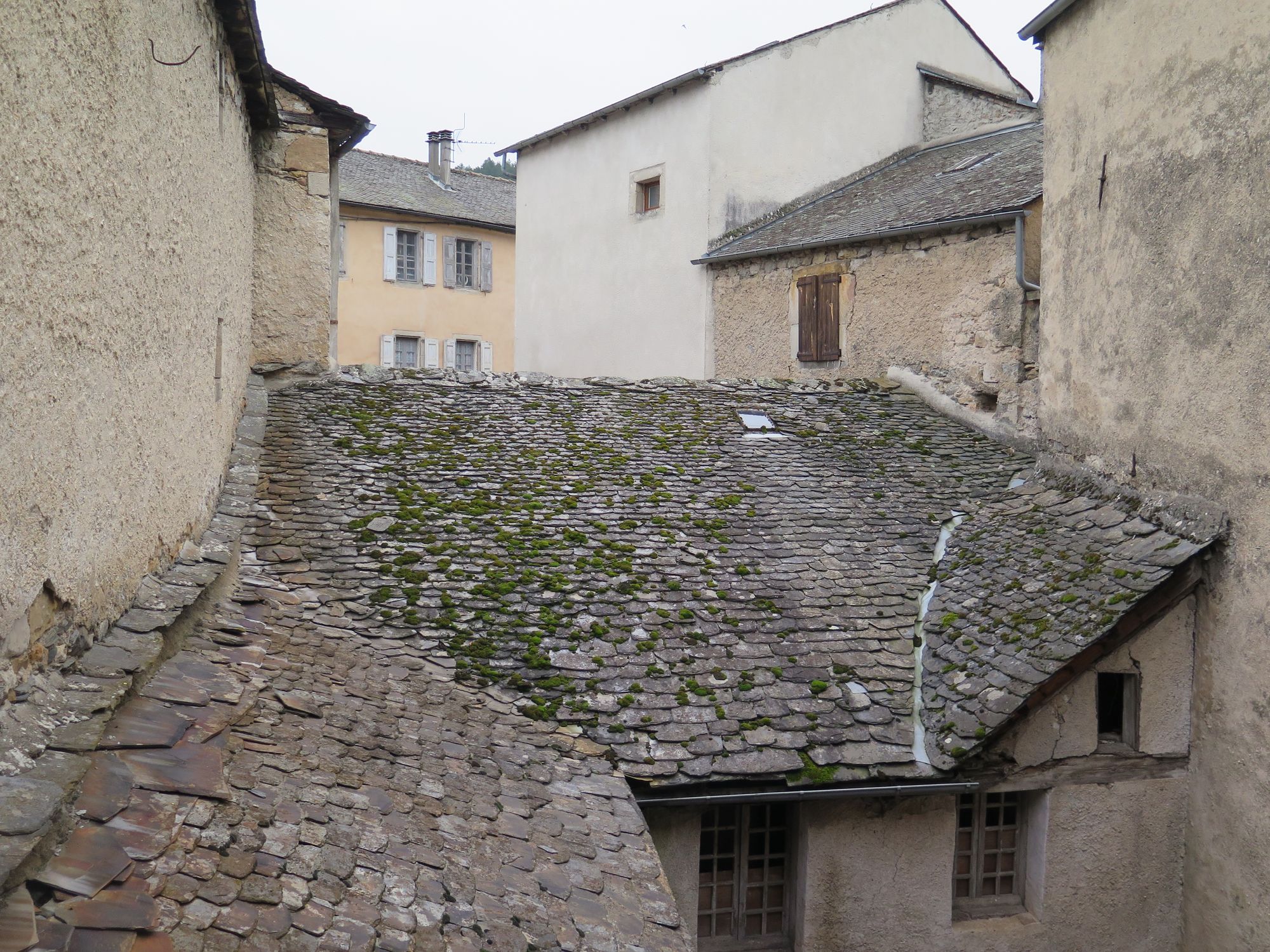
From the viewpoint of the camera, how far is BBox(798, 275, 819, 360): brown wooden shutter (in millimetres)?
13125

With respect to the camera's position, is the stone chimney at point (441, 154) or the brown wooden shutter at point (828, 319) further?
the stone chimney at point (441, 154)

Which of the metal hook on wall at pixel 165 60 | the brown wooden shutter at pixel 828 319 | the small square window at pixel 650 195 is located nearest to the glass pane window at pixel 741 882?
the metal hook on wall at pixel 165 60

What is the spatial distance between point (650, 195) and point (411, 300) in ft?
33.6

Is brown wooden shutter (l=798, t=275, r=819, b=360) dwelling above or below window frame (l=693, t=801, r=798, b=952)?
above

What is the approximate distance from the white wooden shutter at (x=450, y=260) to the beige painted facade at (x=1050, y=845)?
837 inches

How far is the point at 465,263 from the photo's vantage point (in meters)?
26.3

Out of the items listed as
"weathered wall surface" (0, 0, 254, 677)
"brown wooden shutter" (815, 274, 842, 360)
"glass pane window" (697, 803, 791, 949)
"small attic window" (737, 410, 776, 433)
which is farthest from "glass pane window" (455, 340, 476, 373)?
"glass pane window" (697, 803, 791, 949)

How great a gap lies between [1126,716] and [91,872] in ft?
20.3

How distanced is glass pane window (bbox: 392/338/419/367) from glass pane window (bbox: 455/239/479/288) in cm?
182

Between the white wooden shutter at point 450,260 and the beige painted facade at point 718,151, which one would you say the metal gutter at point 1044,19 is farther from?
the white wooden shutter at point 450,260

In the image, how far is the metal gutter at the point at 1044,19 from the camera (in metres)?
8.25

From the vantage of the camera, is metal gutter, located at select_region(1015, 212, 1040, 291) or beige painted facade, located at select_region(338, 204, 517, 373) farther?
beige painted facade, located at select_region(338, 204, 517, 373)

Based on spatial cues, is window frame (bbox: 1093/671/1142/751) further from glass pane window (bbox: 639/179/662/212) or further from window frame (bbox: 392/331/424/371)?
window frame (bbox: 392/331/424/371)

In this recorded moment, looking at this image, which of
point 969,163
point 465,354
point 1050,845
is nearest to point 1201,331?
point 1050,845
